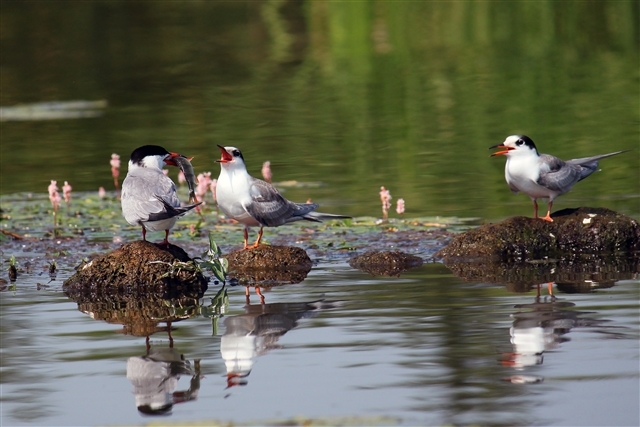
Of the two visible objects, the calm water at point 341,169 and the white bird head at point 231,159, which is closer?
the calm water at point 341,169

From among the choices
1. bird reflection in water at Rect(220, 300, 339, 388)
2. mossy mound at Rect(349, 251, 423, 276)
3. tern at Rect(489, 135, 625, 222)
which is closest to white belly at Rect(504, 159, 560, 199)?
tern at Rect(489, 135, 625, 222)

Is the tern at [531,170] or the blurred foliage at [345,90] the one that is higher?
the blurred foliage at [345,90]

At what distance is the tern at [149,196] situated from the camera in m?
8.92

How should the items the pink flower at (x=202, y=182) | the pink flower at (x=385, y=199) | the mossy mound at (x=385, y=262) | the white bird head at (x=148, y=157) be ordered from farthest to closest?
the pink flower at (x=202, y=182)
the pink flower at (x=385, y=199)
the mossy mound at (x=385, y=262)
the white bird head at (x=148, y=157)

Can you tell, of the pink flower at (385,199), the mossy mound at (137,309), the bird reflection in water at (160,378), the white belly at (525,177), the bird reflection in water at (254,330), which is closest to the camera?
the bird reflection in water at (160,378)

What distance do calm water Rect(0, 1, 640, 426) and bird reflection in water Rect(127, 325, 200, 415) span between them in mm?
25

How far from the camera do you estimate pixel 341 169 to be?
15.7 m

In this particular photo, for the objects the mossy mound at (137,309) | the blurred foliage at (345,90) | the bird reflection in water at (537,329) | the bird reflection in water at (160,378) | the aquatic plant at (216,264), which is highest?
the blurred foliage at (345,90)

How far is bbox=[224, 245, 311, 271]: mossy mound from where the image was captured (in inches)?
394

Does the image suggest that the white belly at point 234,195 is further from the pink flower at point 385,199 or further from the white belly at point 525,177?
the white belly at point 525,177

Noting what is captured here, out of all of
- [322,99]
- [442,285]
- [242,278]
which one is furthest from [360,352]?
[322,99]

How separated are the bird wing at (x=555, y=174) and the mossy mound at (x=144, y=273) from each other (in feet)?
10.3

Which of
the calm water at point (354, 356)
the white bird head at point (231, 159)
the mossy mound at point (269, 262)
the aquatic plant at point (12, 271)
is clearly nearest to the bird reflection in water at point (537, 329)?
the calm water at point (354, 356)

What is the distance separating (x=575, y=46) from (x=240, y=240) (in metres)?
19.6
